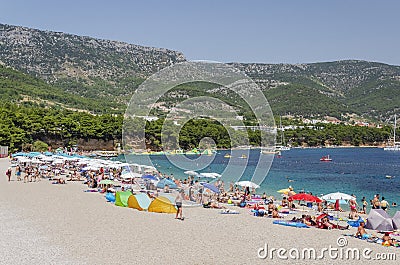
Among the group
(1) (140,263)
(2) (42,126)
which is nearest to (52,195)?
(1) (140,263)

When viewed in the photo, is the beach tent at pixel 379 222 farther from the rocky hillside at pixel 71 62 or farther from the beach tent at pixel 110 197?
the rocky hillside at pixel 71 62

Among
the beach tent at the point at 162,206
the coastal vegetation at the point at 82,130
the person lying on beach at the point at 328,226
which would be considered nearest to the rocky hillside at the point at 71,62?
the coastal vegetation at the point at 82,130

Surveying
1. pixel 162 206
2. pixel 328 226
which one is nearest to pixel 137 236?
pixel 162 206

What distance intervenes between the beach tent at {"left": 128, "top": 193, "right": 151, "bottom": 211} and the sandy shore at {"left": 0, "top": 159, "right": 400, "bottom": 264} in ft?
1.34

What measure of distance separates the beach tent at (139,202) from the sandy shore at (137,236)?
41cm

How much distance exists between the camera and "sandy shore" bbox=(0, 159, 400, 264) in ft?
42.1

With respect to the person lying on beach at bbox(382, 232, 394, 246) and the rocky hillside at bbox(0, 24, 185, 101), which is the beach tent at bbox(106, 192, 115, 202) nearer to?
the person lying on beach at bbox(382, 232, 394, 246)

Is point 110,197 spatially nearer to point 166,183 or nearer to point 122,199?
point 122,199

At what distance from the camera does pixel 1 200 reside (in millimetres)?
23875

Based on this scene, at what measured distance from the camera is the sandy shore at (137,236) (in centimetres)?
1282

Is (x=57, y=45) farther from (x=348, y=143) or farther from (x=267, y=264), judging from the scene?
(x=267, y=264)

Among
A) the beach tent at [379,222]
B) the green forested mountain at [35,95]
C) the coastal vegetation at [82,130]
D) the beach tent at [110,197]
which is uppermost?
the green forested mountain at [35,95]

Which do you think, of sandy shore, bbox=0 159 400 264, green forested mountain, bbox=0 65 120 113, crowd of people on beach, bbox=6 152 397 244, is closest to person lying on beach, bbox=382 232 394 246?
crowd of people on beach, bbox=6 152 397 244

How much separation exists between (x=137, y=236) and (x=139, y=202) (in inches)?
224
